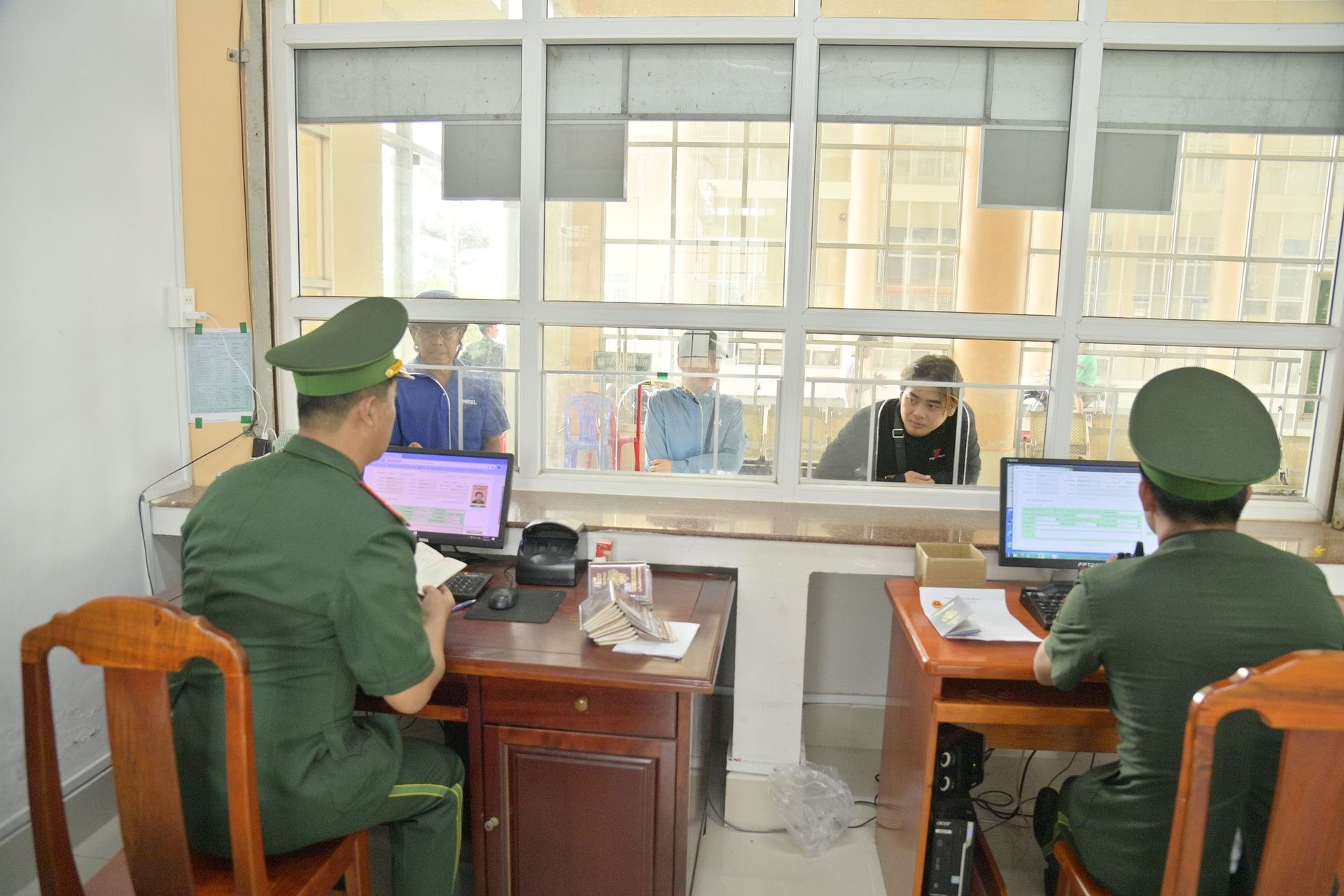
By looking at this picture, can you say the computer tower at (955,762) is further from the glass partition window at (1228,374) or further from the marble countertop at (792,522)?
the glass partition window at (1228,374)

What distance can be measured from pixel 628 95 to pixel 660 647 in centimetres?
183

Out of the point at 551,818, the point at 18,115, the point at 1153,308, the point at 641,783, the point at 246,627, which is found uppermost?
the point at 18,115

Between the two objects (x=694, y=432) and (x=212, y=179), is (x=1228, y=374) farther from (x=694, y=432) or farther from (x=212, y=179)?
(x=212, y=179)

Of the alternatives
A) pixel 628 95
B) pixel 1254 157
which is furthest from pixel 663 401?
pixel 1254 157

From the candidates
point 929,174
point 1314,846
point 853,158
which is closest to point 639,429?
point 1314,846

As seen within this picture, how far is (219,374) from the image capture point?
2.54m

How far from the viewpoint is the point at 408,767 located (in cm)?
157

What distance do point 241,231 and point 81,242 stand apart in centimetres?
66

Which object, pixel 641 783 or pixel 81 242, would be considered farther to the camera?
pixel 81 242

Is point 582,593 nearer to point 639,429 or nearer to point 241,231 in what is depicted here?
point 639,429

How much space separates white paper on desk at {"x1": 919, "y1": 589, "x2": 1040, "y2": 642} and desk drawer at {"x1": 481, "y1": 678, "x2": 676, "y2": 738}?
71 cm

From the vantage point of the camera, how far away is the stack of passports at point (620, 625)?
168 centimetres

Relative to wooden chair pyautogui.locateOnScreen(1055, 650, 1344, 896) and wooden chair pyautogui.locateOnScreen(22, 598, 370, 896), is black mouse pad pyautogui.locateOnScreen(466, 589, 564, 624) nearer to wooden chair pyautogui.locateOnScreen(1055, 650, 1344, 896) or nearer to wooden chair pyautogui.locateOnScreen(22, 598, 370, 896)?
wooden chair pyautogui.locateOnScreen(22, 598, 370, 896)

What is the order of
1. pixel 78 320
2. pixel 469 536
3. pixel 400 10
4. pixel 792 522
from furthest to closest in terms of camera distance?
pixel 400 10 → pixel 792 522 → pixel 469 536 → pixel 78 320
